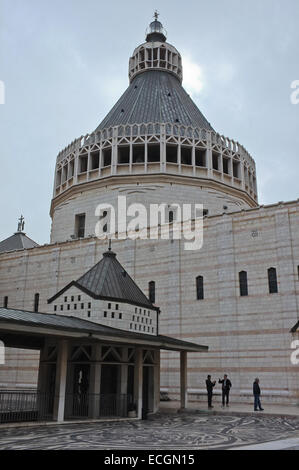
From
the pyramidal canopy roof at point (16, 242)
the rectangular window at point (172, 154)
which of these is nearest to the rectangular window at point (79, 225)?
the rectangular window at point (172, 154)

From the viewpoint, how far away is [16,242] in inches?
2057

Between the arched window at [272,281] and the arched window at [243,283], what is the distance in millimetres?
1523

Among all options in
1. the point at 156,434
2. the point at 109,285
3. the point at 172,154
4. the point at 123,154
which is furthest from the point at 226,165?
the point at 156,434

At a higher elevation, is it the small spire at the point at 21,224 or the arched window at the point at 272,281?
the small spire at the point at 21,224

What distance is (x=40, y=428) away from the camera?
14.3 metres

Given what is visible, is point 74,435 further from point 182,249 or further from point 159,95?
point 159,95

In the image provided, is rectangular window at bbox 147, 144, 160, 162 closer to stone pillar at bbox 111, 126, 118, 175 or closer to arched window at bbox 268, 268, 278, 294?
stone pillar at bbox 111, 126, 118, 175

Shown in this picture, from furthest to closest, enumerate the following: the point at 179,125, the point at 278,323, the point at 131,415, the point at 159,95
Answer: the point at 159,95
the point at 179,125
the point at 278,323
the point at 131,415

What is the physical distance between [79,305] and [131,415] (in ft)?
17.5

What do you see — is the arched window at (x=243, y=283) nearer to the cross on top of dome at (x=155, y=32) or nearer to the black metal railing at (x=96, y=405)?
the black metal railing at (x=96, y=405)

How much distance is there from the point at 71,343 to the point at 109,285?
13.1 feet

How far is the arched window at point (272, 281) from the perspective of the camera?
26.3 metres

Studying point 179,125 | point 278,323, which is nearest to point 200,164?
point 179,125

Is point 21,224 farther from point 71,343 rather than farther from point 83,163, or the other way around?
point 71,343
